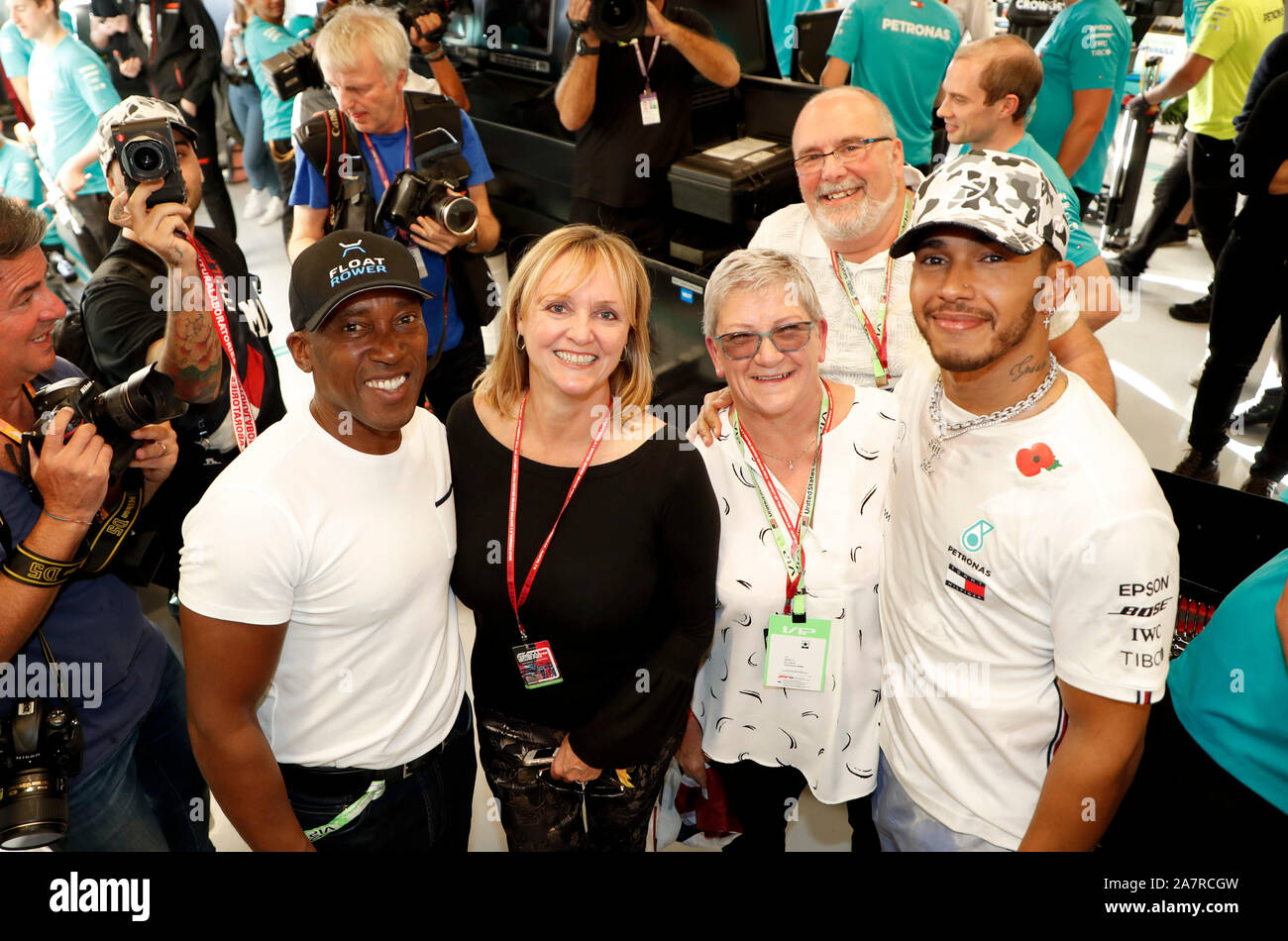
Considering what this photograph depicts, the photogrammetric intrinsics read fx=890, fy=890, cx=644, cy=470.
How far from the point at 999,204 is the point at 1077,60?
3.41 metres

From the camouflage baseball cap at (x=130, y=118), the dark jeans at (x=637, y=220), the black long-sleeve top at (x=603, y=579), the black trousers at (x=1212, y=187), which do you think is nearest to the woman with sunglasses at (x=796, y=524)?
the black long-sleeve top at (x=603, y=579)

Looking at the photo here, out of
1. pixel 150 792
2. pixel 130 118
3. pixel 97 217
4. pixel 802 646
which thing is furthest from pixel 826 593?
pixel 97 217

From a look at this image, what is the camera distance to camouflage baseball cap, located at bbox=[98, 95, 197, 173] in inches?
86.7

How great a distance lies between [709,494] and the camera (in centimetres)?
173

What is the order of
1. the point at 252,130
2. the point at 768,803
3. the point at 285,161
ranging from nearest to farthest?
the point at 768,803, the point at 285,161, the point at 252,130

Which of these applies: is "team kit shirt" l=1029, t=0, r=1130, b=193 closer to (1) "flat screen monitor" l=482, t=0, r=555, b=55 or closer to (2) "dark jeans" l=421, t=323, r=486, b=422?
(1) "flat screen monitor" l=482, t=0, r=555, b=55

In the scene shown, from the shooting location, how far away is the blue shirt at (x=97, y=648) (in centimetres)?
158

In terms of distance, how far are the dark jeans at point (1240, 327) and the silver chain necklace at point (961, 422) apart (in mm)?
2708

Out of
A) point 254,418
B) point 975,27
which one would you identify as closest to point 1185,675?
point 254,418

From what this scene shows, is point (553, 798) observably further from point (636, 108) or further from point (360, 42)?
point (636, 108)

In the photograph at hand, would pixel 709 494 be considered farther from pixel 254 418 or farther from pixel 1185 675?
pixel 254 418

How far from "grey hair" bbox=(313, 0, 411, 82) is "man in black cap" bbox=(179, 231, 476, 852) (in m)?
1.56

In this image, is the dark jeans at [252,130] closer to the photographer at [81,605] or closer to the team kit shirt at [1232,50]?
the photographer at [81,605]

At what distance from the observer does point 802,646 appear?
70.7 inches
